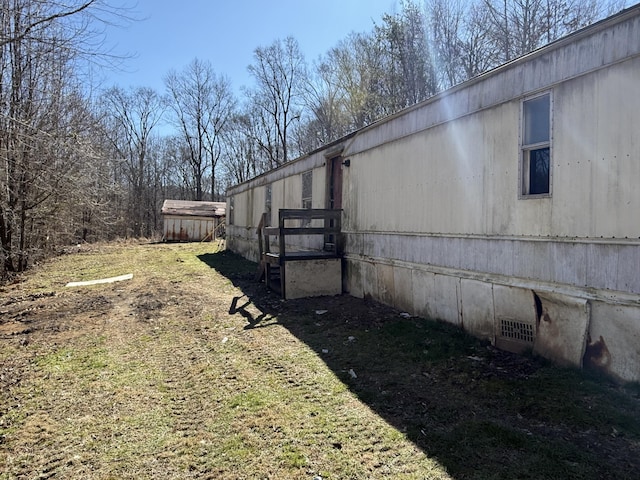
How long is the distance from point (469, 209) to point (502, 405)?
259 centimetres

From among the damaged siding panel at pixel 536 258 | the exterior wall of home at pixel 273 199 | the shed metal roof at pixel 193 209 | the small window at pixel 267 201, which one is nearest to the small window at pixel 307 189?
the exterior wall of home at pixel 273 199

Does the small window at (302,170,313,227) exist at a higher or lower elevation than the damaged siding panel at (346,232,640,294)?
higher

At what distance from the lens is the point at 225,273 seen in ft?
37.7

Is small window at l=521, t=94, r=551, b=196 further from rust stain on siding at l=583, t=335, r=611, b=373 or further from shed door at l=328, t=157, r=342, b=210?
Result: shed door at l=328, t=157, r=342, b=210

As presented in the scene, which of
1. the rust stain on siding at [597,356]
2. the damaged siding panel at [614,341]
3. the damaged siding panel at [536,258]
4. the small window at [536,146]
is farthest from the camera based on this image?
the small window at [536,146]

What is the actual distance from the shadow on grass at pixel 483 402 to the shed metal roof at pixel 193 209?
72.4 feet

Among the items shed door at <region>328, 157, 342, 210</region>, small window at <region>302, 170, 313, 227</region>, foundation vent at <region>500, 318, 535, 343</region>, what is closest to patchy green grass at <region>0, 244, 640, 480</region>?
foundation vent at <region>500, 318, 535, 343</region>

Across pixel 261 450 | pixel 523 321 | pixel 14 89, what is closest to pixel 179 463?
pixel 261 450

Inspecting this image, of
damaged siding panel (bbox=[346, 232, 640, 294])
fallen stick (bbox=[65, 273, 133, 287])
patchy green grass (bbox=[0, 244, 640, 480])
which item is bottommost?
patchy green grass (bbox=[0, 244, 640, 480])

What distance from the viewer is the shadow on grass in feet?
8.43

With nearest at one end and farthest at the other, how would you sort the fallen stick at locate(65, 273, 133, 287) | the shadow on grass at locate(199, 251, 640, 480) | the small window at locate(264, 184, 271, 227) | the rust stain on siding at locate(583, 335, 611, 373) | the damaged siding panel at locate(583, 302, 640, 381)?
1. the shadow on grass at locate(199, 251, 640, 480)
2. the damaged siding panel at locate(583, 302, 640, 381)
3. the rust stain on siding at locate(583, 335, 611, 373)
4. the fallen stick at locate(65, 273, 133, 287)
5. the small window at locate(264, 184, 271, 227)

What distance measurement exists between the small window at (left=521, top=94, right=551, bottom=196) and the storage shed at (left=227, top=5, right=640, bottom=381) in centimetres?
1

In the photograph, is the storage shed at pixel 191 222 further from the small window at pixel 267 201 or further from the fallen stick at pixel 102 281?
the fallen stick at pixel 102 281

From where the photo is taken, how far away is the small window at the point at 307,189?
1016 centimetres
